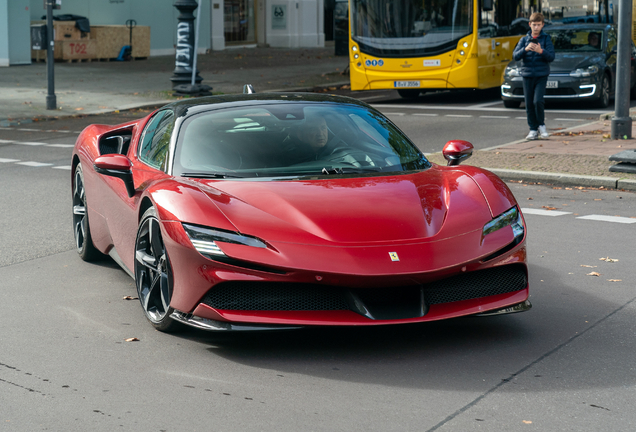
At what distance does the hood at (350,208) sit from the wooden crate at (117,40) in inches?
1109

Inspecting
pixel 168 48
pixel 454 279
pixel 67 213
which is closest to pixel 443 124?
pixel 67 213

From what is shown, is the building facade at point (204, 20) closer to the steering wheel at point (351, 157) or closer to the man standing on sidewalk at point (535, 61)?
the man standing on sidewalk at point (535, 61)

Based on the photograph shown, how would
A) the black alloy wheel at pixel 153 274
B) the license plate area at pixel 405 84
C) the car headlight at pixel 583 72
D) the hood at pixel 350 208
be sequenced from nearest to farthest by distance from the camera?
the hood at pixel 350 208, the black alloy wheel at pixel 153 274, the car headlight at pixel 583 72, the license plate area at pixel 405 84

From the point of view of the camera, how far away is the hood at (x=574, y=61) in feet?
61.0

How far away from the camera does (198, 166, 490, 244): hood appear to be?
15.1ft

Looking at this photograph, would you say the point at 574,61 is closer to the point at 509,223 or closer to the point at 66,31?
the point at 509,223

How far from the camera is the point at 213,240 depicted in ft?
15.0

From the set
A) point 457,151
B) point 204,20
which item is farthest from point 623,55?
point 204,20

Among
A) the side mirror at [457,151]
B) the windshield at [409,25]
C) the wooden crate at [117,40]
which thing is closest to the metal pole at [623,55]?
the windshield at [409,25]

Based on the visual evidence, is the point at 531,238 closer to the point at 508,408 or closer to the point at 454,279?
the point at 454,279

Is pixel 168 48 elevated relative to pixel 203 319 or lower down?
elevated

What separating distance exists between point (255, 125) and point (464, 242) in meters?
1.70

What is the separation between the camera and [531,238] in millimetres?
7723

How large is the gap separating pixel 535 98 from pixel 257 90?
35.0ft
